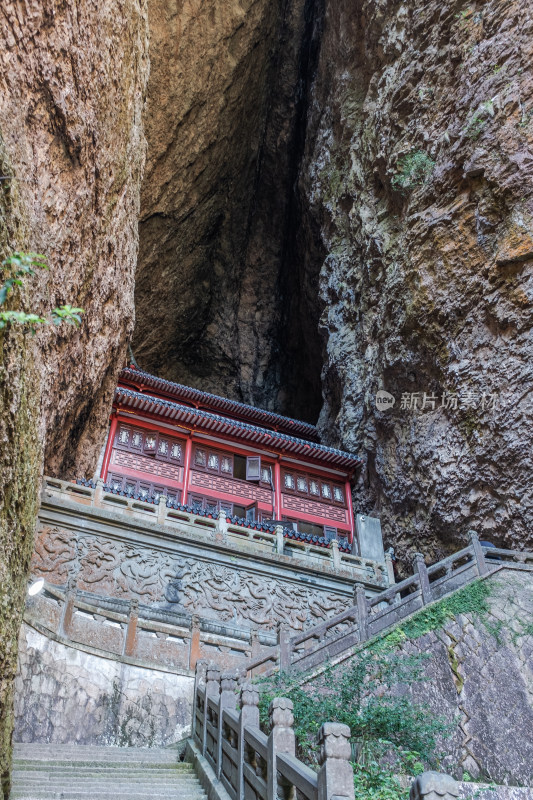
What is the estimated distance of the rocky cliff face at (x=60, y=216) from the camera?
4.63 meters

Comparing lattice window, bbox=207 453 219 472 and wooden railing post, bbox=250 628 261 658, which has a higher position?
lattice window, bbox=207 453 219 472

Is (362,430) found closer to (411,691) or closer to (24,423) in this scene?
(411,691)

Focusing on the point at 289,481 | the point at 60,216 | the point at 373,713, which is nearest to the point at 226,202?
the point at 289,481

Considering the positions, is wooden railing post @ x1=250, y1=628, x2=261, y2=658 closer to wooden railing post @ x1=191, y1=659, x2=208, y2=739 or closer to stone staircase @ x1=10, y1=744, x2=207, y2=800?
wooden railing post @ x1=191, y1=659, x2=208, y2=739

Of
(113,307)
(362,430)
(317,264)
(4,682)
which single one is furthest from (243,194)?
(4,682)

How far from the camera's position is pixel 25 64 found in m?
6.34

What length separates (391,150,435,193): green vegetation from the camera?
49.0ft

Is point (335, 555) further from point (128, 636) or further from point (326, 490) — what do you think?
point (128, 636)

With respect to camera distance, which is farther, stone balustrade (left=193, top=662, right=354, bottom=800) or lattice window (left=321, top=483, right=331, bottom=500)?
lattice window (left=321, top=483, right=331, bottom=500)

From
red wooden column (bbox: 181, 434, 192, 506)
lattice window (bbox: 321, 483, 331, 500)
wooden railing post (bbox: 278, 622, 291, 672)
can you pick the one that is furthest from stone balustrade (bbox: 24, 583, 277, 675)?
lattice window (bbox: 321, 483, 331, 500)

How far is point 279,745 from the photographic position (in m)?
4.20

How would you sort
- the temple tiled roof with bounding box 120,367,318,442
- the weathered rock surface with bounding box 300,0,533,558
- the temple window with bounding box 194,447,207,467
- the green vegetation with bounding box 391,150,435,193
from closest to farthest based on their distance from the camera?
the weathered rock surface with bounding box 300,0,533,558
the green vegetation with bounding box 391,150,435,193
the temple window with bounding box 194,447,207,467
the temple tiled roof with bounding box 120,367,318,442

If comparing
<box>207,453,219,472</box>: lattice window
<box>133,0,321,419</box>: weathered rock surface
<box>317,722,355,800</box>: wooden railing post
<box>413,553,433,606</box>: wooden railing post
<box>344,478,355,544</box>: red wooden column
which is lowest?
<box>317,722,355,800</box>: wooden railing post

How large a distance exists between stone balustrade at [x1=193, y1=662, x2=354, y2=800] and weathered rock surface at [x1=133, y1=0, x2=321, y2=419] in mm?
16789
